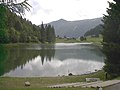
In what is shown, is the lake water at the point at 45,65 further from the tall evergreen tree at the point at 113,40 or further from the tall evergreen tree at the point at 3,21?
the tall evergreen tree at the point at 113,40

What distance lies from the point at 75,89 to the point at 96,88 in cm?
141

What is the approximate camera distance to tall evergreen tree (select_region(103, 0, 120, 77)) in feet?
101

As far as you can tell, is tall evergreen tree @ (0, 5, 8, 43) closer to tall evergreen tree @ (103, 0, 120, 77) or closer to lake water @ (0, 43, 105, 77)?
lake water @ (0, 43, 105, 77)

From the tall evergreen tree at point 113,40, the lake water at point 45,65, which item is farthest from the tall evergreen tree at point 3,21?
the tall evergreen tree at point 113,40

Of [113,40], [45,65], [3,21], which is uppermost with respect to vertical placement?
[3,21]

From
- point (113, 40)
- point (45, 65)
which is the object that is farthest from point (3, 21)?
point (45, 65)

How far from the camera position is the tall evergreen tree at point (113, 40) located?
3072 cm

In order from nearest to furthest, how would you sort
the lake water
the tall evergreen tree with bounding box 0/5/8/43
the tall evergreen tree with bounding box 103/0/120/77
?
the tall evergreen tree with bounding box 0/5/8/43
the tall evergreen tree with bounding box 103/0/120/77
the lake water

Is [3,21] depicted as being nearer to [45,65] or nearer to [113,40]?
[113,40]

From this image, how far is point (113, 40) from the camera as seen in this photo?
3152 cm

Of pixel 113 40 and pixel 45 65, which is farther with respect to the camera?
pixel 45 65

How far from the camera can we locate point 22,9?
56.7ft

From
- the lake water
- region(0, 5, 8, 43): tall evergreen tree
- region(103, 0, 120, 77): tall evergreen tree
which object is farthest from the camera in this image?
the lake water

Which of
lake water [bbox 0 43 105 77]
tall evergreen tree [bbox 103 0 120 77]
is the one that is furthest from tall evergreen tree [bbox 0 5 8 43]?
tall evergreen tree [bbox 103 0 120 77]
